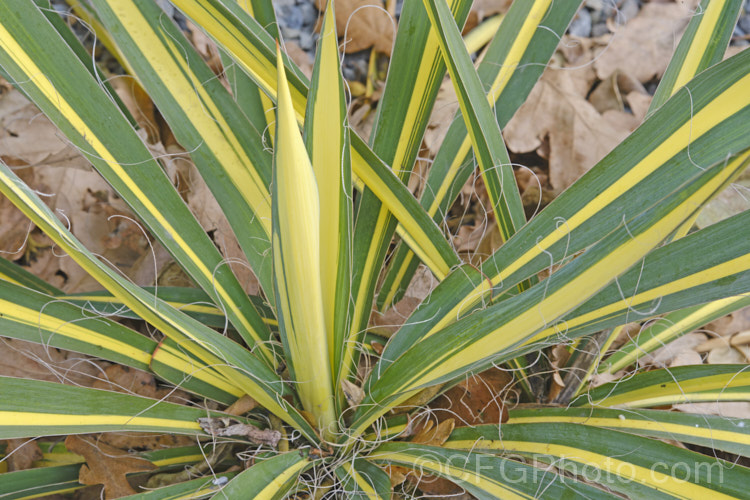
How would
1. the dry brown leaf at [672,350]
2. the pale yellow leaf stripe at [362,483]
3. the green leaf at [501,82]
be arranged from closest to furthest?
the pale yellow leaf stripe at [362,483] < the green leaf at [501,82] < the dry brown leaf at [672,350]

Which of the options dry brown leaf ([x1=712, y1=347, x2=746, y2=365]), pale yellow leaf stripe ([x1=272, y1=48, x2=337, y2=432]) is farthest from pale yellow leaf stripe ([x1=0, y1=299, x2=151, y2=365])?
dry brown leaf ([x1=712, y1=347, x2=746, y2=365])

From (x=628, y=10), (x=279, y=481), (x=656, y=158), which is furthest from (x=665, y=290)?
(x=628, y=10)

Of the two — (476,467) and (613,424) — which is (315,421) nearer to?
(476,467)

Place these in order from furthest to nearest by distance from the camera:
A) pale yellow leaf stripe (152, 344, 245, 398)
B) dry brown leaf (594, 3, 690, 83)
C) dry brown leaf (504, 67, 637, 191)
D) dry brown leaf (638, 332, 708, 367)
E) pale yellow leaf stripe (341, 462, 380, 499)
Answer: dry brown leaf (594, 3, 690, 83), dry brown leaf (504, 67, 637, 191), dry brown leaf (638, 332, 708, 367), pale yellow leaf stripe (152, 344, 245, 398), pale yellow leaf stripe (341, 462, 380, 499)

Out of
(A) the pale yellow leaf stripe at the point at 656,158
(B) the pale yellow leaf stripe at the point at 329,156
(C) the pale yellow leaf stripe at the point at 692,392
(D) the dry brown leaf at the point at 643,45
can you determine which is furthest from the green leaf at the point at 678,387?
(D) the dry brown leaf at the point at 643,45

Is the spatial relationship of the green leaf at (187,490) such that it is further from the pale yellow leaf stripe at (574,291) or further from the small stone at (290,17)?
the small stone at (290,17)

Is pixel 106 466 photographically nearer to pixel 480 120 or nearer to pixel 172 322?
pixel 172 322

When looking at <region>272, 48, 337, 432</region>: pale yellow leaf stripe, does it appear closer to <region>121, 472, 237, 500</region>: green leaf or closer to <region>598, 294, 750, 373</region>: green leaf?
<region>121, 472, 237, 500</region>: green leaf

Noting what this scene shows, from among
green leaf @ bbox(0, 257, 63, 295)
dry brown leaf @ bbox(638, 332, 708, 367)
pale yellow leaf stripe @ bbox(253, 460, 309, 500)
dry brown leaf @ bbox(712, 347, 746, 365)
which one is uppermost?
green leaf @ bbox(0, 257, 63, 295)

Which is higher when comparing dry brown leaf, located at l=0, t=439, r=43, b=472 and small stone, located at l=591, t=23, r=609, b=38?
dry brown leaf, located at l=0, t=439, r=43, b=472
